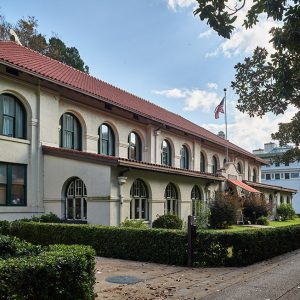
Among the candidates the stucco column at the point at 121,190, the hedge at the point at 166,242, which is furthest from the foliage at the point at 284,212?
the hedge at the point at 166,242

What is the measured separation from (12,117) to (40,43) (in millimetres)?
22336

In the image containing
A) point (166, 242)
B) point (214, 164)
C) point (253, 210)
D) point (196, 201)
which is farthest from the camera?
point (214, 164)

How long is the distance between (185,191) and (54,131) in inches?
337

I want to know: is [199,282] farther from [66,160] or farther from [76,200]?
[66,160]

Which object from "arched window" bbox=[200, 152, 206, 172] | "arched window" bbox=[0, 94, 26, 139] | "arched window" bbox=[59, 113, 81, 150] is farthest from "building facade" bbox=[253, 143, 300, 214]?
"arched window" bbox=[0, 94, 26, 139]

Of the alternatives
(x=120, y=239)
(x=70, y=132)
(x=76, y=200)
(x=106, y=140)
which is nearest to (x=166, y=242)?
(x=120, y=239)

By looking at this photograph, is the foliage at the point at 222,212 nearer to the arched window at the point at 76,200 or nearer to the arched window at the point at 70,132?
the arched window at the point at 70,132

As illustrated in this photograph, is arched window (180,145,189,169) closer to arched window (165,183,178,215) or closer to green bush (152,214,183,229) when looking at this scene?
arched window (165,183,178,215)

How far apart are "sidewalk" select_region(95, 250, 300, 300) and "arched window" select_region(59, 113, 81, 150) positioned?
31.6 ft

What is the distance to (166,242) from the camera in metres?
13.0

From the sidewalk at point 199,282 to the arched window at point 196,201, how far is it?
12996 mm

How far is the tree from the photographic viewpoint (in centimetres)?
616

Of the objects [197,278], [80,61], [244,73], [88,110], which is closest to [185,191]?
[88,110]

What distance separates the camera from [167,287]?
9.55 m
